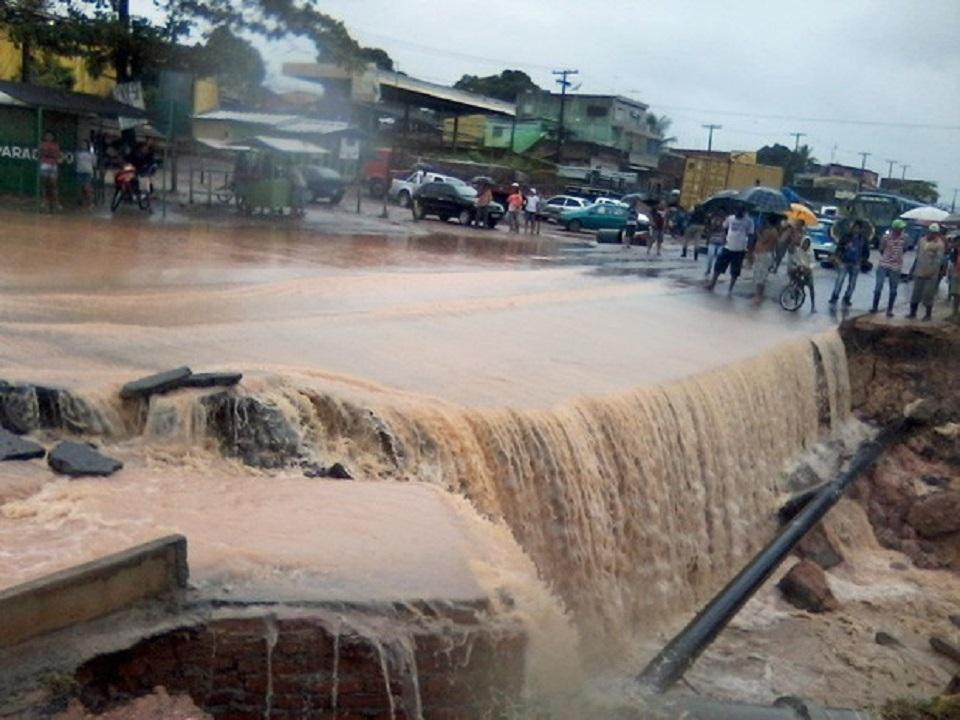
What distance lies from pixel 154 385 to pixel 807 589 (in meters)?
6.97

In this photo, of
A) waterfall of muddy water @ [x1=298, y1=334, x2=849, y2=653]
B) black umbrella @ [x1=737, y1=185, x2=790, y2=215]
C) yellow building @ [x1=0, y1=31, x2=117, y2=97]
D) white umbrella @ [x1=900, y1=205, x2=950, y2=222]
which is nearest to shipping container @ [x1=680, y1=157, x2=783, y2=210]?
white umbrella @ [x1=900, y1=205, x2=950, y2=222]

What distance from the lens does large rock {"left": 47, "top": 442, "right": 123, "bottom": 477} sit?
5.97 meters

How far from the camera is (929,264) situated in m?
16.6

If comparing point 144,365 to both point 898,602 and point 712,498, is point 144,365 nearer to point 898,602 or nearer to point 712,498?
point 712,498

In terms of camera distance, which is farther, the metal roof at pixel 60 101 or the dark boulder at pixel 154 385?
the metal roof at pixel 60 101

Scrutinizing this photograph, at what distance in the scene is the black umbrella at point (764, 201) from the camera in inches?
957

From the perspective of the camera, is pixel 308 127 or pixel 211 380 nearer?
pixel 211 380

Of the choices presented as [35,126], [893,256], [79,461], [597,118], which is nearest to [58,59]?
[35,126]

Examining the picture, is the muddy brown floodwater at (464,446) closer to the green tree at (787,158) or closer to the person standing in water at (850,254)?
the person standing in water at (850,254)

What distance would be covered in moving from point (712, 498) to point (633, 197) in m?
32.4

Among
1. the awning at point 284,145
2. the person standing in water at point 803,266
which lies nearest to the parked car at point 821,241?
the person standing in water at point 803,266

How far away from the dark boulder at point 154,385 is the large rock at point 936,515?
33.4ft

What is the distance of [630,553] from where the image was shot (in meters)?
9.45

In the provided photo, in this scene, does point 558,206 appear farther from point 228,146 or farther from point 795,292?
point 795,292
